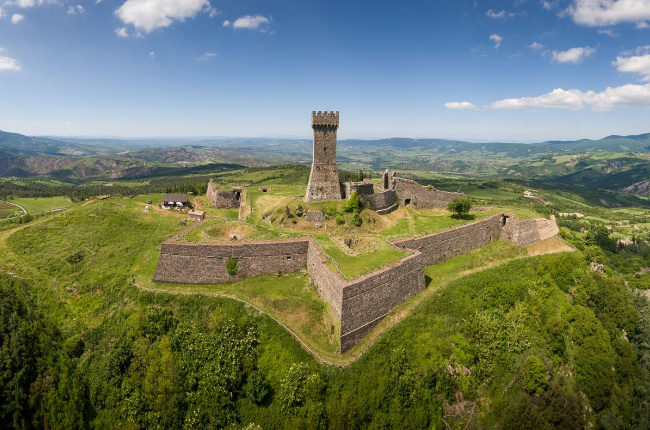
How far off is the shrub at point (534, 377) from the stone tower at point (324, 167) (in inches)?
1214

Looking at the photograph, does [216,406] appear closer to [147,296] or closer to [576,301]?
[147,296]

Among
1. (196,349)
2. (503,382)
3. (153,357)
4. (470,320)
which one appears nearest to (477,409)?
(503,382)

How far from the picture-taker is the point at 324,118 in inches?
1821

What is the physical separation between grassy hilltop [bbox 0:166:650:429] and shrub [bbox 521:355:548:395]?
14 cm

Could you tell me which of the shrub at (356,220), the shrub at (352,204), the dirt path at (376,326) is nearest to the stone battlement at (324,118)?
the shrub at (352,204)

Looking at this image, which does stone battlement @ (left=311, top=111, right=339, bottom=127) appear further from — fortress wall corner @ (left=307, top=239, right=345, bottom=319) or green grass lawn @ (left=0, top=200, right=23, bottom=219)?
green grass lawn @ (left=0, top=200, right=23, bottom=219)

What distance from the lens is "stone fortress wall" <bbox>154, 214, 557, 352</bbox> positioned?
26781mm

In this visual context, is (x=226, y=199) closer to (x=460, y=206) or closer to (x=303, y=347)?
(x=303, y=347)

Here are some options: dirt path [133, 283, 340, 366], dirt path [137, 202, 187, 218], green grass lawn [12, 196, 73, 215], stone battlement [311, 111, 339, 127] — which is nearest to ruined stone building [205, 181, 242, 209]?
dirt path [137, 202, 187, 218]

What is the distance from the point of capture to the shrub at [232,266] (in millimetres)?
33022

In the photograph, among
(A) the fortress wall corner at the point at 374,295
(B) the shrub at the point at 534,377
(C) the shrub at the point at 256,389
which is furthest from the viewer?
(B) the shrub at the point at 534,377

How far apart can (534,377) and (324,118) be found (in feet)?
126

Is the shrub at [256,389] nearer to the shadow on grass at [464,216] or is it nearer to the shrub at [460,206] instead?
the shrub at [460,206]

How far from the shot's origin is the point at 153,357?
27.1 metres
